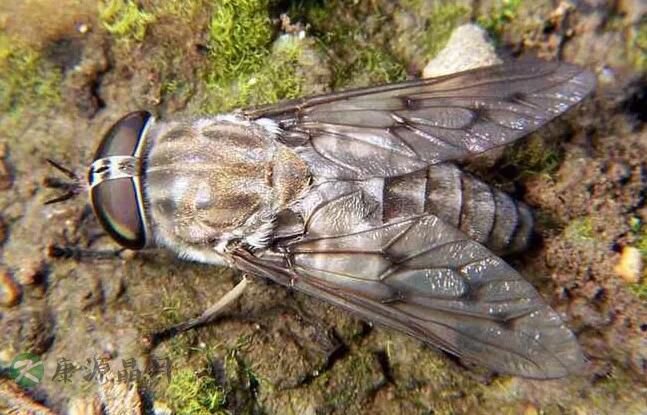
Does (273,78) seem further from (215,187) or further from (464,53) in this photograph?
(464,53)

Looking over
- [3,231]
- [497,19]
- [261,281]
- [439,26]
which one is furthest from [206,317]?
[497,19]

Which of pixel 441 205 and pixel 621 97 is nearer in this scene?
pixel 441 205

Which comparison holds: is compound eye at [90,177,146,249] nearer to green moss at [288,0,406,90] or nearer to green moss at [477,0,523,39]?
green moss at [288,0,406,90]

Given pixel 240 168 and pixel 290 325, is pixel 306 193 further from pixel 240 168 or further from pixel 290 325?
pixel 290 325

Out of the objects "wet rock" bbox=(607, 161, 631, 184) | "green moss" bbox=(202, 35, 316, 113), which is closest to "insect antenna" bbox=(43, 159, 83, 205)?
"green moss" bbox=(202, 35, 316, 113)

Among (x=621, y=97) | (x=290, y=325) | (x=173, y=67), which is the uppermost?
(x=173, y=67)

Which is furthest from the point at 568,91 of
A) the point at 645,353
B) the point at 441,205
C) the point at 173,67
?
the point at 173,67
